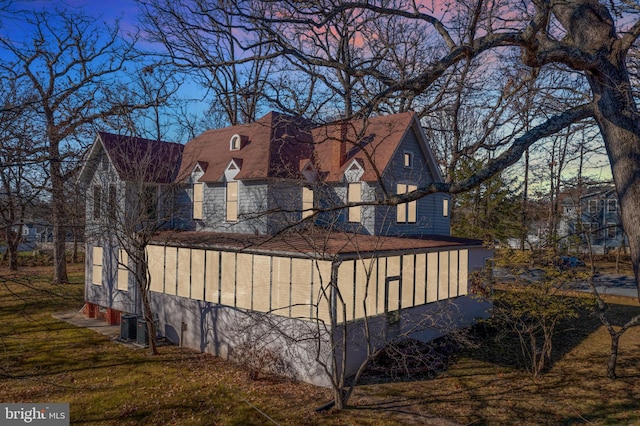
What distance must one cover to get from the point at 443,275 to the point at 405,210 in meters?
3.31

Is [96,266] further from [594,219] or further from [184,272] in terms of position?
[594,219]

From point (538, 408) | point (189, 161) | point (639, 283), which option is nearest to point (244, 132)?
point (189, 161)

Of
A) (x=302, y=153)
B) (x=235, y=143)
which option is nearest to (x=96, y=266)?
(x=235, y=143)

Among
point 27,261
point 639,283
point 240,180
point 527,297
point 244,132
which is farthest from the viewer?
point 27,261

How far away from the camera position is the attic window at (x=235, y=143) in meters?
19.3

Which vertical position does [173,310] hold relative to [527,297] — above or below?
below

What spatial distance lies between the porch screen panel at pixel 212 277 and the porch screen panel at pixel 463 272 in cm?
1084

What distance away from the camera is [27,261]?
Result: 34219 millimetres

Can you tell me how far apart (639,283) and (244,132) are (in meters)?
17.7

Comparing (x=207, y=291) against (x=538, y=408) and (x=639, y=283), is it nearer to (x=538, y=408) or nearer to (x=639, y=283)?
(x=538, y=408)

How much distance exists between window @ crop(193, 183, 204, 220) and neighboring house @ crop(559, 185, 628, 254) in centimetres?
1501

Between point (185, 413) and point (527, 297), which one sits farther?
point (527, 297)

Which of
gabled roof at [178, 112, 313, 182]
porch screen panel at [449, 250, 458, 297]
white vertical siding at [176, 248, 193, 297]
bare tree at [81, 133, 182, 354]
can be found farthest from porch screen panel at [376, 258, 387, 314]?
bare tree at [81, 133, 182, 354]

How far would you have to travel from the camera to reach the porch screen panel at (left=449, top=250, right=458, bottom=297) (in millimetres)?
17906
